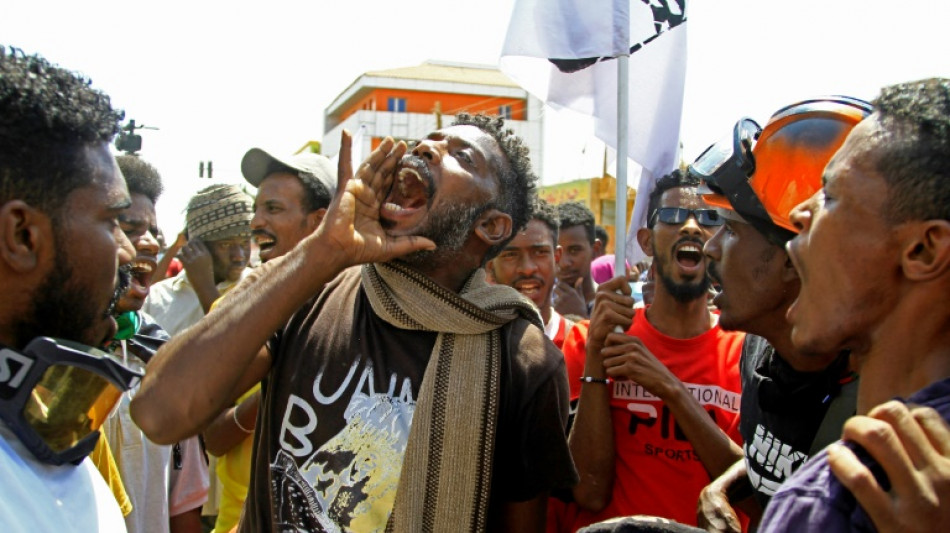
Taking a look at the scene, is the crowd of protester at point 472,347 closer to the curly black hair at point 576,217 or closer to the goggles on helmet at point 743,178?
the goggles on helmet at point 743,178

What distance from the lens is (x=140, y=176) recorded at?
171 inches

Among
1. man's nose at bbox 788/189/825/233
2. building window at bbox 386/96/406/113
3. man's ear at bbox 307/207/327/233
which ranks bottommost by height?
man's ear at bbox 307/207/327/233

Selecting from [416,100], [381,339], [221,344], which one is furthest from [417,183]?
[416,100]

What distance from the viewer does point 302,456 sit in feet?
7.57

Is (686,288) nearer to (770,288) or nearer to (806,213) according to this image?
(770,288)

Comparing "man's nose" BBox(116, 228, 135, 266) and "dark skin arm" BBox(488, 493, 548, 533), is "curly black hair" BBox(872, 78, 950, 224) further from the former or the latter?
"man's nose" BBox(116, 228, 135, 266)

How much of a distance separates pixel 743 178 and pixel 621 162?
0.95 meters

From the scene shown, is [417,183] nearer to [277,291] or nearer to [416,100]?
[277,291]

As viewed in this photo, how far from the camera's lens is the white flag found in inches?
Result: 143

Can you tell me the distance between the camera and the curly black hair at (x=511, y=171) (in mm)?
2947

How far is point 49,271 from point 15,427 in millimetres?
297

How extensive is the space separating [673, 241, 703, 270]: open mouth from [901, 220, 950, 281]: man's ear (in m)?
2.24

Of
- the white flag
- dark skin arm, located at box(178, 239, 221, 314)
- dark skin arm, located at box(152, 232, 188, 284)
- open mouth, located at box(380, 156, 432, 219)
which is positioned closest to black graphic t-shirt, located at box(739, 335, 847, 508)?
open mouth, located at box(380, 156, 432, 219)

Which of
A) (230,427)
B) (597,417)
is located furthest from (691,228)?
(230,427)
